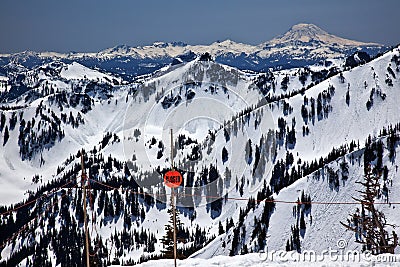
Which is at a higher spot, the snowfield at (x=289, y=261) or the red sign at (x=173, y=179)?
the red sign at (x=173, y=179)

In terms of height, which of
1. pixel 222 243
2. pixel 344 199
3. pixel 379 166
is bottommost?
pixel 222 243

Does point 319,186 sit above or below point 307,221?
above

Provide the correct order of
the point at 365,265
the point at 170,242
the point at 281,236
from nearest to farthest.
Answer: the point at 365,265 < the point at 170,242 < the point at 281,236

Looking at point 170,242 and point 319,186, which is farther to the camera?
point 319,186

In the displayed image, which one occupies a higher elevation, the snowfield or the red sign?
the red sign

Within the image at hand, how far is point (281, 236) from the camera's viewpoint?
128m

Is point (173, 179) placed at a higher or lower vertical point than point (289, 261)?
higher

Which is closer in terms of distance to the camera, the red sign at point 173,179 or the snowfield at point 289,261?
the red sign at point 173,179

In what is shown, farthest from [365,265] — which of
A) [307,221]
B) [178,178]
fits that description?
[307,221]

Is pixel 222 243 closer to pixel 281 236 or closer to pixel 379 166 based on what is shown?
pixel 281 236

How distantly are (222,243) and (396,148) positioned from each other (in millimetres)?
70125

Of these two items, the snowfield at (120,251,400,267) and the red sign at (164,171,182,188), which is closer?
the red sign at (164,171,182,188)

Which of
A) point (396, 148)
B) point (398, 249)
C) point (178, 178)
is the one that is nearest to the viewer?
point (178, 178)

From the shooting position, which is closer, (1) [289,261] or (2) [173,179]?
(2) [173,179]
